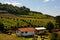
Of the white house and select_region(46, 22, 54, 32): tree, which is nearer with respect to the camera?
the white house

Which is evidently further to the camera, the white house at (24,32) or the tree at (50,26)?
the tree at (50,26)

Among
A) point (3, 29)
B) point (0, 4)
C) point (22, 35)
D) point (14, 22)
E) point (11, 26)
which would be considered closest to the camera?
point (22, 35)

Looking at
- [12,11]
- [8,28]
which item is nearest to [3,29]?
[8,28]

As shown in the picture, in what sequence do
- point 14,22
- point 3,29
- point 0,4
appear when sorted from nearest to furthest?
point 3,29, point 14,22, point 0,4

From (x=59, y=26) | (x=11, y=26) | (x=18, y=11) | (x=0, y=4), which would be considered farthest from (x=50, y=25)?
(x=0, y=4)

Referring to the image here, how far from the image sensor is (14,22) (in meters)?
72.6

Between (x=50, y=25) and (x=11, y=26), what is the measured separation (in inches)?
608

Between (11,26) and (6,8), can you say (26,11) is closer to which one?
(6,8)

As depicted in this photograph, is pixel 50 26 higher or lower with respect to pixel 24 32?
higher

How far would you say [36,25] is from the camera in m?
74.1

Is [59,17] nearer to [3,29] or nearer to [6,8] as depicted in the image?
[3,29]

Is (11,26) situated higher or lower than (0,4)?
lower

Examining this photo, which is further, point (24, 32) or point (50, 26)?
point (50, 26)

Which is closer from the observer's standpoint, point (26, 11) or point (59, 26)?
point (59, 26)
